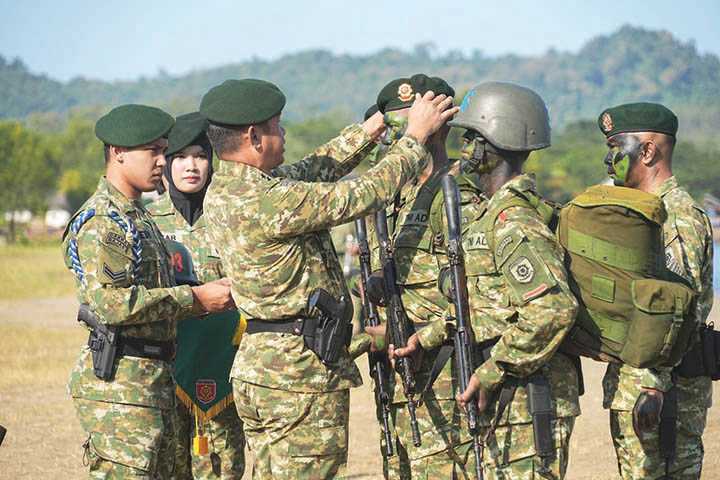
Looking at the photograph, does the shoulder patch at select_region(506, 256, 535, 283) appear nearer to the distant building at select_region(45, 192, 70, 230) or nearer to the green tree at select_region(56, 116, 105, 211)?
the distant building at select_region(45, 192, 70, 230)

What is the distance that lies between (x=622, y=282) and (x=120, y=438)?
2549mm

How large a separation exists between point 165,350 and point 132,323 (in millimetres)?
311

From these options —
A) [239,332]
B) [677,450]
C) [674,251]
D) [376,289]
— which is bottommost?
[677,450]

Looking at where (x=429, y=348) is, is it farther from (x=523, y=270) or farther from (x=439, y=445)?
(x=523, y=270)

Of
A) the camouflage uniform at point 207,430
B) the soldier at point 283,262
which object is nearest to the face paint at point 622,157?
the soldier at point 283,262

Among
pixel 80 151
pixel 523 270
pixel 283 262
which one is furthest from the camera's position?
pixel 80 151

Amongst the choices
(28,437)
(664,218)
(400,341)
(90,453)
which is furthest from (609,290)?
(28,437)

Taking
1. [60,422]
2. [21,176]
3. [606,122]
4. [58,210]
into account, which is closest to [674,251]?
[606,122]

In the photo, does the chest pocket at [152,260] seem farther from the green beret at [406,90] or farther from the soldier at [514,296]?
the soldier at [514,296]

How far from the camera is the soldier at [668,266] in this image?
573 centimetres

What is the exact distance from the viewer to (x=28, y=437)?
10.0 m

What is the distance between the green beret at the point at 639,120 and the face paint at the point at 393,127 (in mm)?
1179

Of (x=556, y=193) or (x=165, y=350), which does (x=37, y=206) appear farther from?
(x=165, y=350)

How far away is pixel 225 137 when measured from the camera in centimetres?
512
